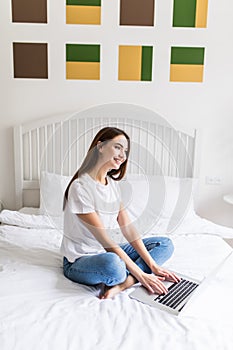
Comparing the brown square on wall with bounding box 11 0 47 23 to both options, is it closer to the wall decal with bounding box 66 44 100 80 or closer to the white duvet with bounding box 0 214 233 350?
the wall decal with bounding box 66 44 100 80

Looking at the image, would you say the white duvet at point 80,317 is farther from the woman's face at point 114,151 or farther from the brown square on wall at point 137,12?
the brown square on wall at point 137,12

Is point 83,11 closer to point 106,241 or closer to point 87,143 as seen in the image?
point 87,143

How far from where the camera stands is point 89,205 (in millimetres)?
1625

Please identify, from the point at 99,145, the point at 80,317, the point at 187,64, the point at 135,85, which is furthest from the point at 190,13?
the point at 80,317

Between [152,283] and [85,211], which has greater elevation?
[85,211]

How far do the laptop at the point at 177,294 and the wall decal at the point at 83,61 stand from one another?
1.56 meters

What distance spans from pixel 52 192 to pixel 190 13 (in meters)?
1.50

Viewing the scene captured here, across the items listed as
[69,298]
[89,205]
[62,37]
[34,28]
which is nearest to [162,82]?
[62,37]

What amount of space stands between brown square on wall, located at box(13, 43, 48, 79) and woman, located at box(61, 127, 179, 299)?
3.94 ft

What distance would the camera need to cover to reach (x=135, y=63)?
105 inches

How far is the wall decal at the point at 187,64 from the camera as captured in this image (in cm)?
267

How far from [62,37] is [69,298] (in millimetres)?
1813

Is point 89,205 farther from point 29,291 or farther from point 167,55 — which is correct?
point 167,55

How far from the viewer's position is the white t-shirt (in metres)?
1.63
